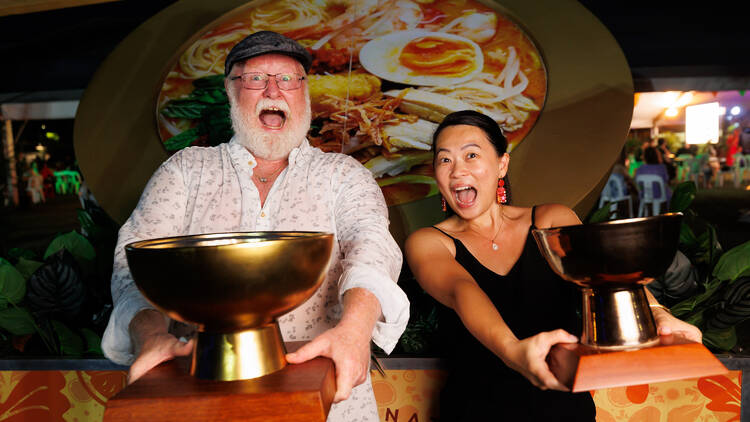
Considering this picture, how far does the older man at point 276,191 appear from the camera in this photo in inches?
48.3

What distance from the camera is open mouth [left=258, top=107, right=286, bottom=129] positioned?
1.46 m

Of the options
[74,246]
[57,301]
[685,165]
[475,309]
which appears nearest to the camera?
[475,309]

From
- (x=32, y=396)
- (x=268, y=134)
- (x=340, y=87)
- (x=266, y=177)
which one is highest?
(x=340, y=87)

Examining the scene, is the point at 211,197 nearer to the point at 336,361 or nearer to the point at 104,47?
the point at 336,361

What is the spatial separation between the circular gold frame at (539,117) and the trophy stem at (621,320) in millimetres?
1315

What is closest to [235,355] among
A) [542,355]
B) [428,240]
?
[542,355]

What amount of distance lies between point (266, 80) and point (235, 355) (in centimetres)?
90

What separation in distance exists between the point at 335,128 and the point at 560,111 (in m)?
1.01

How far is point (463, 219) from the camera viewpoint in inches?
63.8

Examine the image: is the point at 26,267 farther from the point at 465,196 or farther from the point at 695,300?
the point at 695,300

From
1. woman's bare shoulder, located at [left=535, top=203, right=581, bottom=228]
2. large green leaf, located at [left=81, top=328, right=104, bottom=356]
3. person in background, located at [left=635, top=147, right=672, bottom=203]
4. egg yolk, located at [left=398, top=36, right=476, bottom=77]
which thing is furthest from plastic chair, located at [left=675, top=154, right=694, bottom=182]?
large green leaf, located at [left=81, top=328, right=104, bottom=356]

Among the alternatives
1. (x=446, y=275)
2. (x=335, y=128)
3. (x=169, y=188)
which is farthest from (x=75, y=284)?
(x=446, y=275)

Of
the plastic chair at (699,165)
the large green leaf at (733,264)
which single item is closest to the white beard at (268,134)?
the large green leaf at (733,264)

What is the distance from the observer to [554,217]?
156cm
